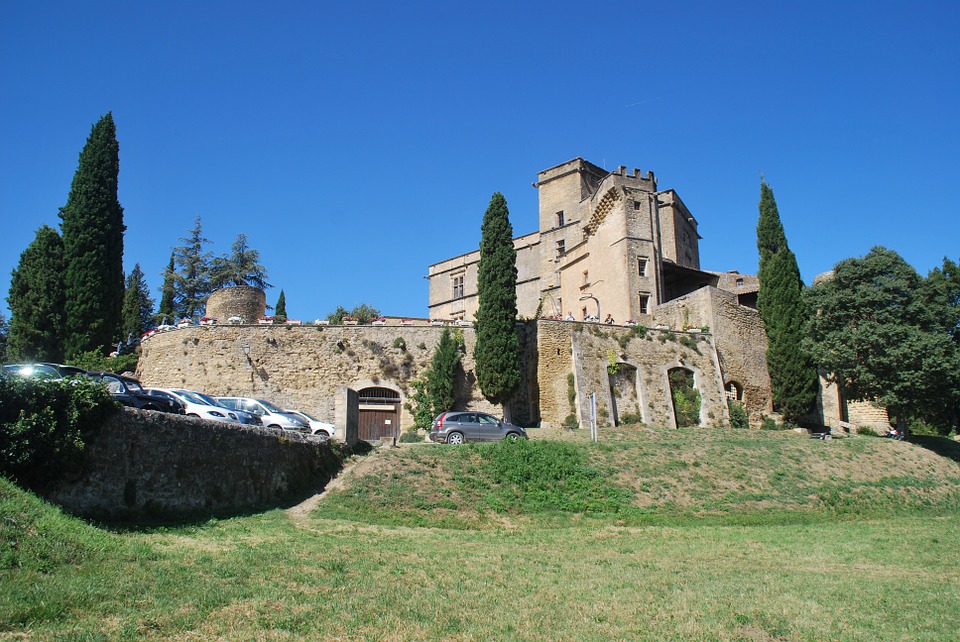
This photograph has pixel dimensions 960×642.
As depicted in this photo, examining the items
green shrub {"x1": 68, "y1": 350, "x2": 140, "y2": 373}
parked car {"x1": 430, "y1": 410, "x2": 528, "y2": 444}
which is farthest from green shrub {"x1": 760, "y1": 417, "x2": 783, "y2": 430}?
green shrub {"x1": 68, "y1": 350, "x2": 140, "y2": 373}

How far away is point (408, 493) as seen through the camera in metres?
17.1

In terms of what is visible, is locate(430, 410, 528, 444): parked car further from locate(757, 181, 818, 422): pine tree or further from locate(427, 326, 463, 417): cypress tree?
locate(757, 181, 818, 422): pine tree

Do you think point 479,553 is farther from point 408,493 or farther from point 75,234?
point 75,234

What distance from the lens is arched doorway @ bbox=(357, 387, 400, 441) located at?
1198 inches

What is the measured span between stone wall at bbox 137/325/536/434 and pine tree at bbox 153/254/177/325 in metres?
16.8

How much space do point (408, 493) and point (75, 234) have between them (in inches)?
961

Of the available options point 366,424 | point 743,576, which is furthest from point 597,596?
point 366,424

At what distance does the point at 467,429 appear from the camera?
2403 cm

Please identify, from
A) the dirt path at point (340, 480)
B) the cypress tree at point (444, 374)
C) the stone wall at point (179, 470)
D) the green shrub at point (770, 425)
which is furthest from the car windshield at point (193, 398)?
the green shrub at point (770, 425)

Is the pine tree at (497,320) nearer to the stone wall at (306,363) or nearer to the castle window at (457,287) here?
the stone wall at (306,363)

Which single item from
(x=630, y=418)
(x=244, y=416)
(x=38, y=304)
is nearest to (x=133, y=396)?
(x=244, y=416)

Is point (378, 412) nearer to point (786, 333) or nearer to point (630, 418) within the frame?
point (630, 418)

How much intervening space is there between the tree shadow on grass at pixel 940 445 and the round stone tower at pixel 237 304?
1230 inches

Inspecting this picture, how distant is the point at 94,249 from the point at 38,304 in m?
3.50
